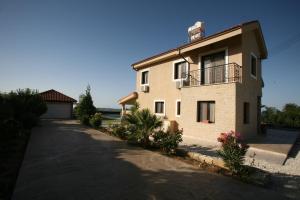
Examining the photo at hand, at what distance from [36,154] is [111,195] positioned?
4.87 m

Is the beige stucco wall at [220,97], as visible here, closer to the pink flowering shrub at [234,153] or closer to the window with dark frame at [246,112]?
the window with dark frame at [246,112]

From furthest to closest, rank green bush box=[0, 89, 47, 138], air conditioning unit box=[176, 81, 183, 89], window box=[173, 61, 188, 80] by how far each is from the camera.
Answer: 1. window box=[173, 61, 188, 80]
2. air conditioning unit box=[176, 81, 183, 89]
3. green bush box=[0, 89, 47, 138]

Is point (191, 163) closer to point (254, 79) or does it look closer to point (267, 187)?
point (267, 187)

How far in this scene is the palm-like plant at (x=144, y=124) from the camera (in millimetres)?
9391

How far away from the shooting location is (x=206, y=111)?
11867mm

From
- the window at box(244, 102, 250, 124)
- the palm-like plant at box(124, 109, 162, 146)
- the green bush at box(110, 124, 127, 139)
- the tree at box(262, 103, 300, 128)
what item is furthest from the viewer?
the tree at box(262, 103, 300, 128)

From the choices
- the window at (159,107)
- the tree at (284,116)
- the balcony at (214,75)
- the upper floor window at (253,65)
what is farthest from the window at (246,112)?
the tree at (284,116)

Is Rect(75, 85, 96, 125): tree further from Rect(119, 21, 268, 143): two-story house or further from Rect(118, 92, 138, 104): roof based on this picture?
Rect(119, 21, 268, 143): two-story house

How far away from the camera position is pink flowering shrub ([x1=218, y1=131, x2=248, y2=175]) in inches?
220

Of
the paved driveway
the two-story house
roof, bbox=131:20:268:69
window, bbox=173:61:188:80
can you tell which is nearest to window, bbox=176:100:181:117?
the two-story house

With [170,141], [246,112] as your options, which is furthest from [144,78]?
[170,141]

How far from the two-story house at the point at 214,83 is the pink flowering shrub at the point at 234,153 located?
14.7 feet

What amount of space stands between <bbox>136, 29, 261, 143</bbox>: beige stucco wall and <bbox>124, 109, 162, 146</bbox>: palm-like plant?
363 centimetres

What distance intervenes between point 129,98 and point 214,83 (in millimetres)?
10610
